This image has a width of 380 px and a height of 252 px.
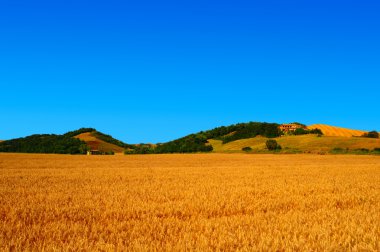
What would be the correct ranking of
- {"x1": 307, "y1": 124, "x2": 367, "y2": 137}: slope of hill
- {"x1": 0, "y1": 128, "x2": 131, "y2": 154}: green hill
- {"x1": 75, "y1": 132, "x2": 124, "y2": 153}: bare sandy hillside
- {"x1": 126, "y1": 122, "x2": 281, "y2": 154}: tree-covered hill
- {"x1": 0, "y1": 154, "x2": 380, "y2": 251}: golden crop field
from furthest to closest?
{"x1": 307, "y1": 124, "x2": 367, "y2": 137}: slope of hill
{"x1": 75, "y1": 132, "x2": 124, "y2": 153}: bare sandy hillside
{"x1": 0, "y1": 128, "x2": 131, "y2": 154}: green hill
{"x1": 126, "y1": 122, "x2": 281, "y2": 154}: tree-covered hill
{"x1": 0, "y1": 154, "x2": 380, "y2": 251}: golden crop field

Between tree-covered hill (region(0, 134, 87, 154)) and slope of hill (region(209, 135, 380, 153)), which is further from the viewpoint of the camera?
tree-covered hill (region(0, 134, 87, 154))

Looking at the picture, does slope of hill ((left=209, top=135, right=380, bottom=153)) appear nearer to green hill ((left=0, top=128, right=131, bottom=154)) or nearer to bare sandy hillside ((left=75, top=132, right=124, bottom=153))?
green hill ((left=0, top=128, right=131, bottom=154))

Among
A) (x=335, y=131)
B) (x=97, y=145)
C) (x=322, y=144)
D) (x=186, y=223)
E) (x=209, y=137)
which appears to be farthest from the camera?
(x=209, y=137)

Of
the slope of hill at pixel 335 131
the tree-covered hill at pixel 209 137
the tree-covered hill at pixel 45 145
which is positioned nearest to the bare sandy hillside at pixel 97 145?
the tree-covered hill at pixel 45 145

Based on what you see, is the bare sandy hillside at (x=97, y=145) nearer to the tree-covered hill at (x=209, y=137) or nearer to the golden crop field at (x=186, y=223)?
the tree-covered hill at (x=209, y=137)

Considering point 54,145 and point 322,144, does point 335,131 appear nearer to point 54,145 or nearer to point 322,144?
point 322,144

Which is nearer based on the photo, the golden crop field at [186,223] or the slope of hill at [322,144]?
the golden crop field at [186,223]

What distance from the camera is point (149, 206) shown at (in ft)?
31.5

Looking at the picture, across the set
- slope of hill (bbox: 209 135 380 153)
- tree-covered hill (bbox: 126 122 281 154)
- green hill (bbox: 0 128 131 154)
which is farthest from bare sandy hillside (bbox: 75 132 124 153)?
slope of hill (bbox: 209 135 380 153)

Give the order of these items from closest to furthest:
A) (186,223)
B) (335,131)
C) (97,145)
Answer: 1. (186,223)
2. (97,145)
3. (335,131)

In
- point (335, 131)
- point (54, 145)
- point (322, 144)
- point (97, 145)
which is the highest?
point (335, 131)

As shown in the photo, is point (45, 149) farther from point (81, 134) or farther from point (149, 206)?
A: point (149, 206)

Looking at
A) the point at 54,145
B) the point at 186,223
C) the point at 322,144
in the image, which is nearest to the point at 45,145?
the point at 54,145

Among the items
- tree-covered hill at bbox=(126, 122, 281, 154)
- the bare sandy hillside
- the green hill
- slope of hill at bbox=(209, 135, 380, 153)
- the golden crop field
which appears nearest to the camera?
the golden crop field
